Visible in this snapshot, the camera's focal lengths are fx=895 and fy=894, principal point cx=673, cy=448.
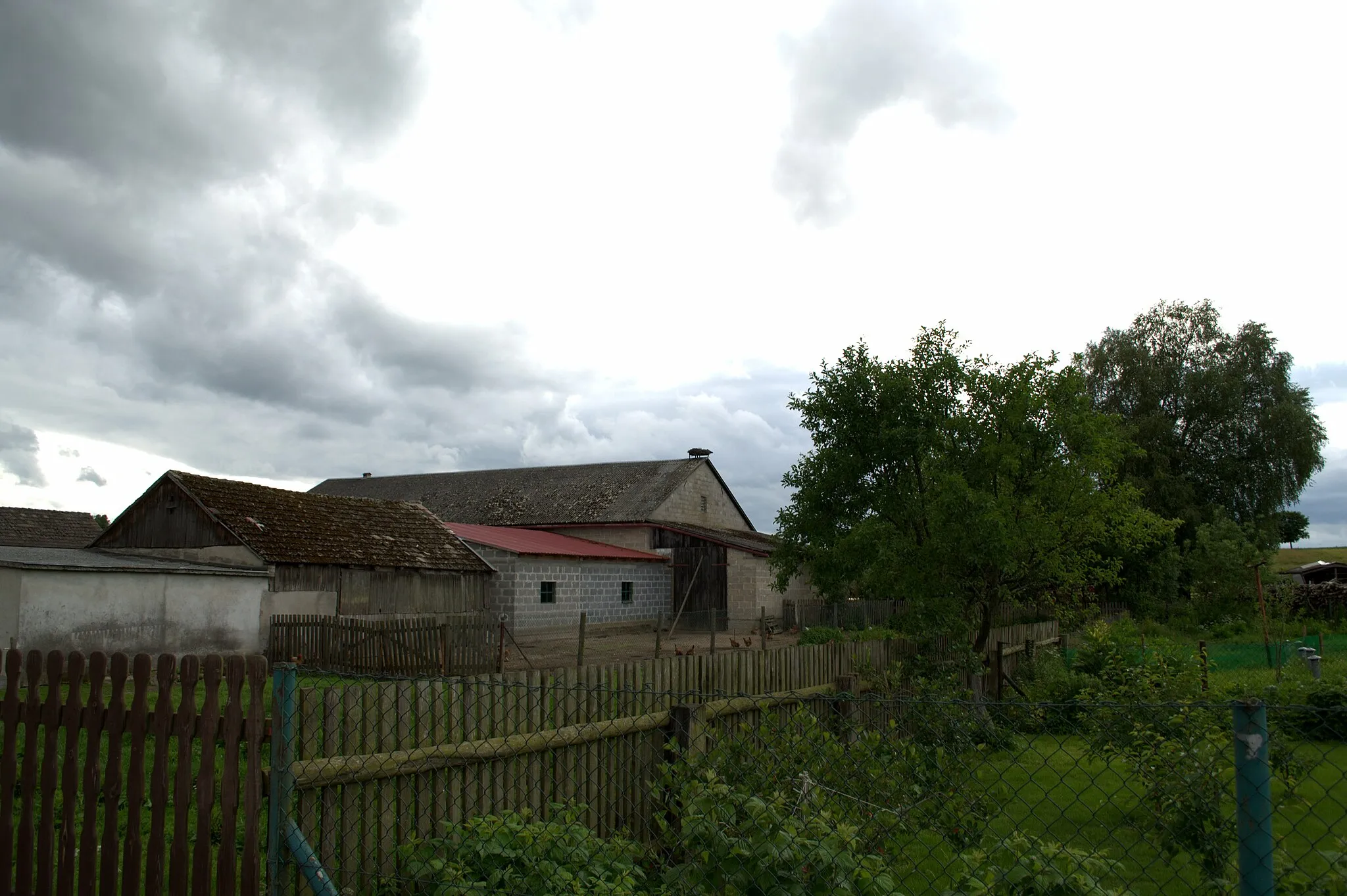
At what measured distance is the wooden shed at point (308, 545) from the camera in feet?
64.8

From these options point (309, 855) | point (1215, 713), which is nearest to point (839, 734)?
point (1215, 713)

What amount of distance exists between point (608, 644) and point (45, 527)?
1112 inches

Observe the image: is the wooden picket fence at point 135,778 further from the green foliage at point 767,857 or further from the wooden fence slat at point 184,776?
the green foliage at point 767,857

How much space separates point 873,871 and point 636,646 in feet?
69.4

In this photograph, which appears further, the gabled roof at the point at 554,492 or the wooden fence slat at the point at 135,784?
the gabled roof at the point at 554,492

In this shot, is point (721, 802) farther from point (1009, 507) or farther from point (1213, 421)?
point (1213, 421)

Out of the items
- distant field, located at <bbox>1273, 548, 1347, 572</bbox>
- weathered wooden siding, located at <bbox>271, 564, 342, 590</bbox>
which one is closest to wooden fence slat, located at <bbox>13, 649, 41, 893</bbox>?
weathered wooden siding, located at <bbox>271, 564, 342, 590</bbox>

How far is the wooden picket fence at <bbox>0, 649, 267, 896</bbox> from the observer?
12.9 feet

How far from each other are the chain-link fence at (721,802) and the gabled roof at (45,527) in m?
38.3


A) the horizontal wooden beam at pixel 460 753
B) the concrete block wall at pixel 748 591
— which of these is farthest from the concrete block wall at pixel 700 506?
the horizontal wooden beam at pixel 460 753

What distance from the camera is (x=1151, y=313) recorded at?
36281 millimetres

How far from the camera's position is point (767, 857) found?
3.72 metres

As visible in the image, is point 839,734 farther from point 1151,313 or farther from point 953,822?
point 1151,313

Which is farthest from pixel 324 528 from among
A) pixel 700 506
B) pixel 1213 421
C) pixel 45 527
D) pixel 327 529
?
pixel 1213 421
